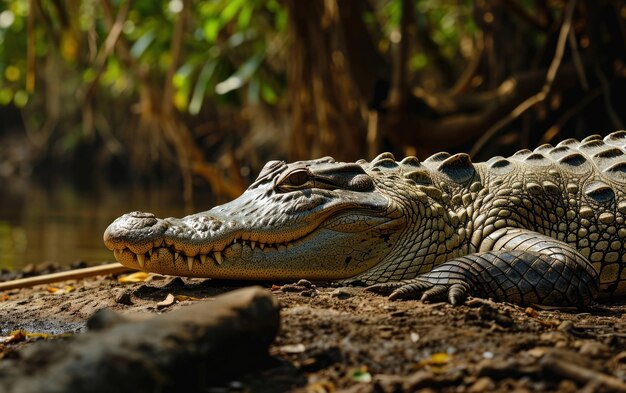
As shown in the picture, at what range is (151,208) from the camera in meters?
13.8

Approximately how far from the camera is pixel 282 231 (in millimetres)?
3934

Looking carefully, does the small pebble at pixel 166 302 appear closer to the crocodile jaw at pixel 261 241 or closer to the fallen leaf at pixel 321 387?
the crocodile jaw at pixel 261 241

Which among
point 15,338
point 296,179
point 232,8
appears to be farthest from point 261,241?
point 232,8

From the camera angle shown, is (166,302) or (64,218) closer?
(166,302)

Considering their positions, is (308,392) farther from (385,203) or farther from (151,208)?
(151,208)

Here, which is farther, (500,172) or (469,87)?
(469,87)

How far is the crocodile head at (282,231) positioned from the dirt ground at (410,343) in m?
0.14

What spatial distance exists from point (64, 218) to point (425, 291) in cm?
1033

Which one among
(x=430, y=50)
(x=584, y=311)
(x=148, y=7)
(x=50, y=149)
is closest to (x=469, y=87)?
(x=430, y=50)

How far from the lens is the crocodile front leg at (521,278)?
3.69 m

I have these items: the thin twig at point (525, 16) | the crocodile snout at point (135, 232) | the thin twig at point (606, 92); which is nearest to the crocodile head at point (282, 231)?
the crocodile snout at point (135, 232)

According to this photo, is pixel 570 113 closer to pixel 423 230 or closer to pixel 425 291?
pixel 423 230

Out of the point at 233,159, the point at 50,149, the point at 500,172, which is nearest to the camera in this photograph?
the point at 500,172

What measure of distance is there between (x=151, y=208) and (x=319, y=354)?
37.3 feet
